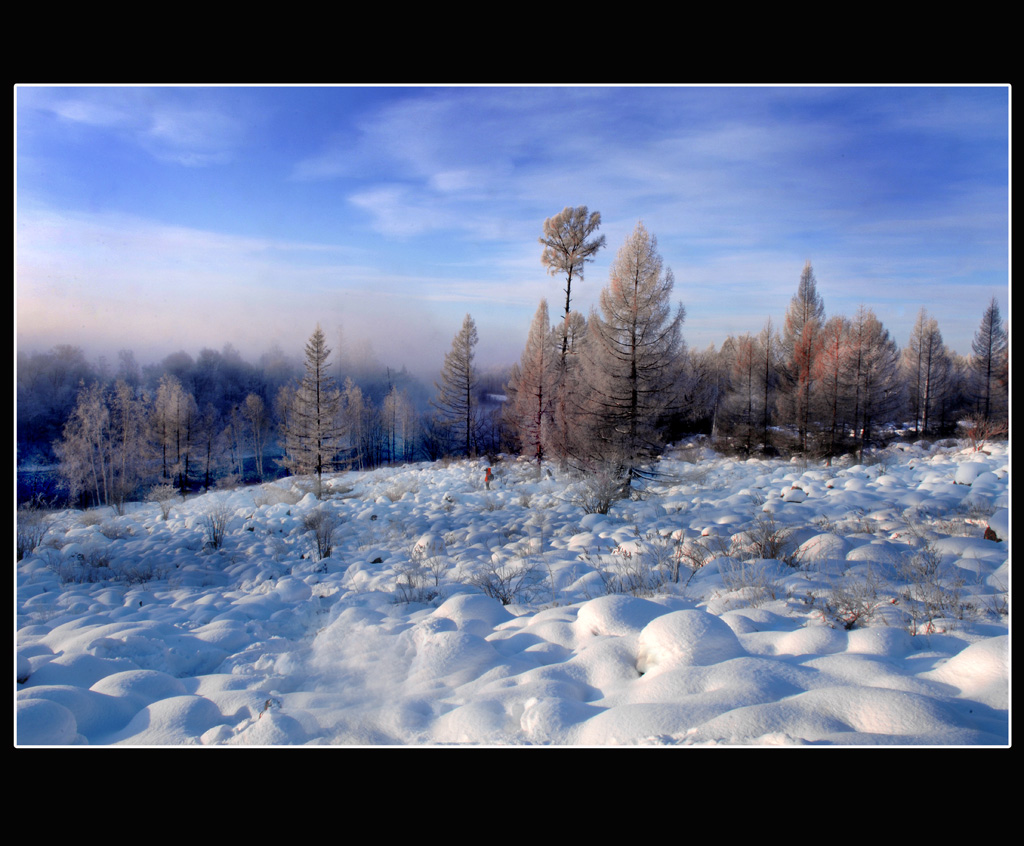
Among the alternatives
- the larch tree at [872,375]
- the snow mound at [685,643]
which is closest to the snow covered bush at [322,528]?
the snow mound at [685,643]

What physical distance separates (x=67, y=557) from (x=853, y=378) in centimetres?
2623

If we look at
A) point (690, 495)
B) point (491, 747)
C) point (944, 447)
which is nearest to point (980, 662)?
point (491, 747)

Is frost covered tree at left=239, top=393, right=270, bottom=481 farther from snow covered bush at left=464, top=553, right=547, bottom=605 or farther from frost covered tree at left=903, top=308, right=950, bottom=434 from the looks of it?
frost covered tree at left=903, top=308, right=950, bottom=434

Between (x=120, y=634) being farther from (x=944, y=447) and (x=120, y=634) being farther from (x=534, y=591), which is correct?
(x=944, y=447)

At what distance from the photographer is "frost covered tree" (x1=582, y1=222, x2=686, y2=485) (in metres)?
11.4

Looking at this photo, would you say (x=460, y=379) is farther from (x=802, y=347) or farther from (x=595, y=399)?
(x=802, y=347)

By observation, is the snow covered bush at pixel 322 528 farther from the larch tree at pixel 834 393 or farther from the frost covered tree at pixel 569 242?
the larch tree at pixel 834 393

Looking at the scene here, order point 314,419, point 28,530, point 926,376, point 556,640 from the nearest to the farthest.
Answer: point 556,640
point 28,530
point 926,376
point 314,419

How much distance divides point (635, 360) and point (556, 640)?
957 cm

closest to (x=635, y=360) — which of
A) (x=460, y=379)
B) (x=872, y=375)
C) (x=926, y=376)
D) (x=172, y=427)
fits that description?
(x=926, y=376)

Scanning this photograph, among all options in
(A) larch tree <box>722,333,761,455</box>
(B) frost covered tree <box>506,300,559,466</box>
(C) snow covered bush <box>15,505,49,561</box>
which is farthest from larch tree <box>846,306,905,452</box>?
(C) snow covered bush <box>15,505,49,561</box>

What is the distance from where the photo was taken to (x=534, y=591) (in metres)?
4.43

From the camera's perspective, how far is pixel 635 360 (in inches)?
456

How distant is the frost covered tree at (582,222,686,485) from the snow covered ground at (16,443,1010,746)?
4638 millimetres
